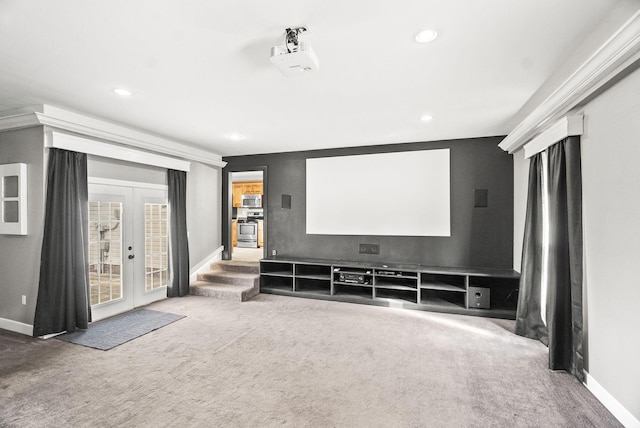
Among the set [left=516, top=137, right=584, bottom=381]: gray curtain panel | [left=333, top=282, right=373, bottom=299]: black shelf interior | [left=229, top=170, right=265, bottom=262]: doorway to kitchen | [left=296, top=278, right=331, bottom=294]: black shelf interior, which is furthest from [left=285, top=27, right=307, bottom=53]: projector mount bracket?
[left=229, top=170, right=265, bottom=262]: doorway to kitchen

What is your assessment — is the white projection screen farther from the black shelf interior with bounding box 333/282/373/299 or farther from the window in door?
the window in door

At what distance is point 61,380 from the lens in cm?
262

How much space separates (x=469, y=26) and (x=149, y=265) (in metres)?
5.06

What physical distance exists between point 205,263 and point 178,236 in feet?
3.23

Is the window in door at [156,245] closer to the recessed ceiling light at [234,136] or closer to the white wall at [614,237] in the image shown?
the recessed ceiling light at [234,136]

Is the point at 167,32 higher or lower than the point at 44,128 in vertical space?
higher

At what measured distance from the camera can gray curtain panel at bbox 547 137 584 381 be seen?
2580mm

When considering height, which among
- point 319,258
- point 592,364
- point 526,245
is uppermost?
point 526,245

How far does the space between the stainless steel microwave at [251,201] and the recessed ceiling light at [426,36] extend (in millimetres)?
7355

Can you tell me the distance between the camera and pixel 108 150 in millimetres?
4047

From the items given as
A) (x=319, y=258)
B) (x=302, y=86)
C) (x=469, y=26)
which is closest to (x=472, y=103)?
(x=469, y=26)

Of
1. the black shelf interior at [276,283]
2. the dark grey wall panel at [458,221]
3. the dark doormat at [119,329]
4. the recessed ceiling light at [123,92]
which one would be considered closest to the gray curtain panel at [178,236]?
the dark doormat at [119,329]

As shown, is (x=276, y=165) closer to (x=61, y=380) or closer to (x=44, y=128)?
(x=44, y=128)

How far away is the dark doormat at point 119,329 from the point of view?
3.40 metres
